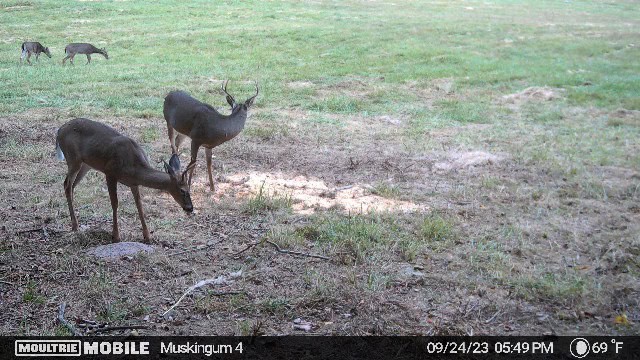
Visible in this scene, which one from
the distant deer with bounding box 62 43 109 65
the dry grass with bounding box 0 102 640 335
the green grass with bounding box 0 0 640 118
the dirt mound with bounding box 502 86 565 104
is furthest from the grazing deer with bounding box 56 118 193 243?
the distant deer with bounding box 62 43 109 65

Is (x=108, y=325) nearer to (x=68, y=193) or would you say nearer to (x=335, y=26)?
(x=68, y=193)

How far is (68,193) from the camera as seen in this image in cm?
540

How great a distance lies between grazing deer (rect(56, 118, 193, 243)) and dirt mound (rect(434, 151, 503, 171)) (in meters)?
3.44

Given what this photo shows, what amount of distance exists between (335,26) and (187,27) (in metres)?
4.17

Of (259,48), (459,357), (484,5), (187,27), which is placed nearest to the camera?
(459,357)

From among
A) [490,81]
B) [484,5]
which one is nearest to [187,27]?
[490,81]

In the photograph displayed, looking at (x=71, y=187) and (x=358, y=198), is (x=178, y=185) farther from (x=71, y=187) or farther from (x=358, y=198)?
(x=358, y=198)

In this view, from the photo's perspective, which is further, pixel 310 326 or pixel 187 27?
pixel 187 27

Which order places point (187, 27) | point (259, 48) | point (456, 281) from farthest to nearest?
point (187, 27) → point (259, 48) → point (456, 281)

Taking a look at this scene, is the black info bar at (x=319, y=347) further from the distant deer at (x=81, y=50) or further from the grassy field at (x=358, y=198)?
the distant deer at (x=81, y=50)

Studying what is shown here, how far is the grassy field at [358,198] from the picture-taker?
4.17 meters

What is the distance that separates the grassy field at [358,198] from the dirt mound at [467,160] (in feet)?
0.14

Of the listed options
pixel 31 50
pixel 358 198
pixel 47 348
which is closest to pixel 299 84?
pixel 358 198

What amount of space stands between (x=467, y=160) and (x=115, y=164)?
4.18 metres
